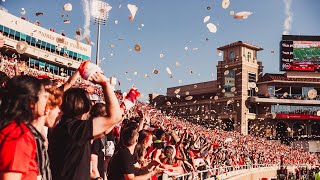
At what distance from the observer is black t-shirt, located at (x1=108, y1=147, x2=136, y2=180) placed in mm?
4508

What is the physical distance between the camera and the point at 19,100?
2.67 meters

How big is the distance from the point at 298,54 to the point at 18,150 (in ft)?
234

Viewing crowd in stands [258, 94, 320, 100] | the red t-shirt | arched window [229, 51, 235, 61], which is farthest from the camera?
arched window [229, 51, 235, 61]

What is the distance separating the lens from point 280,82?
6994 cm

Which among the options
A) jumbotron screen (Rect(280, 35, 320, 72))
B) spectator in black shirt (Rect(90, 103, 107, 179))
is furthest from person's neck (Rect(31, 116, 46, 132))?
jumbotron screen (Rect(280, 35, 320, 72))

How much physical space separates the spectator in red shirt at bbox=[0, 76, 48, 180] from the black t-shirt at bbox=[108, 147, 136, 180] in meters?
1.82

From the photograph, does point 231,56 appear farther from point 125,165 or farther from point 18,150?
point 18,150

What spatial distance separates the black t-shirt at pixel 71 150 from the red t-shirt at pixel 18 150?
30.3 inches

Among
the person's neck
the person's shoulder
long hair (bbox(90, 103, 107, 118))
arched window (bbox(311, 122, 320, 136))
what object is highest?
long hair (bbox(90, 103, 107, 118))

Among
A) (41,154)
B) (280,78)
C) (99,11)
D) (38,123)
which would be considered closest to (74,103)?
(38,123)

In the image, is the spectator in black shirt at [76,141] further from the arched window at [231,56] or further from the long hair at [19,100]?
the arched window at [231,56]

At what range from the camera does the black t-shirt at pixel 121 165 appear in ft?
14.8

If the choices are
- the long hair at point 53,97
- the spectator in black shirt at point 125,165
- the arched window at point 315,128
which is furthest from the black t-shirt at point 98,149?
the arched window at point 315,128

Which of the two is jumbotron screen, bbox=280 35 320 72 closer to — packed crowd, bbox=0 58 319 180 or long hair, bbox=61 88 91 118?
packed crowd, bbox=0 58 319 180
